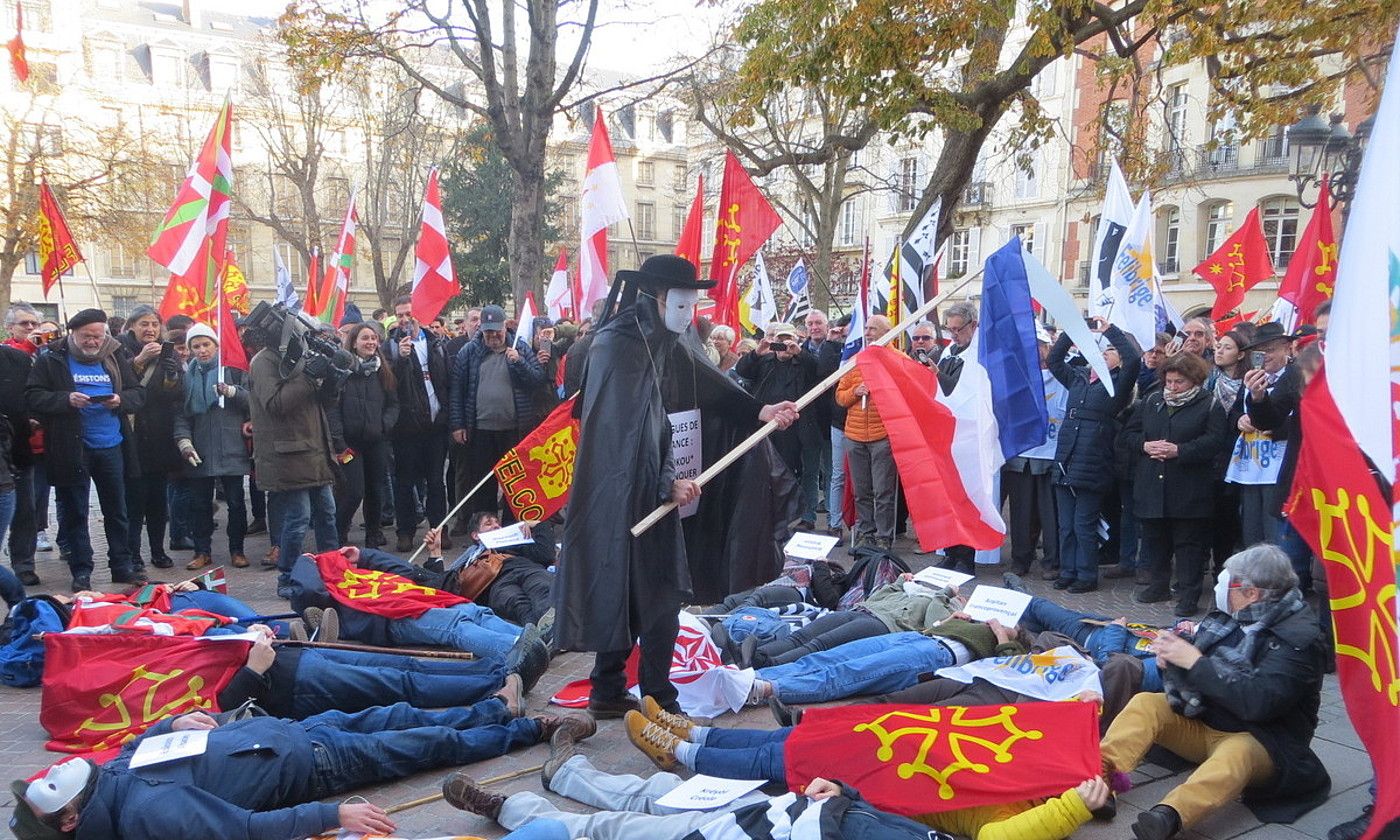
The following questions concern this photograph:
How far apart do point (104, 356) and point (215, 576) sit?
2.70 metres

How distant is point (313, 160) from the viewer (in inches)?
1320

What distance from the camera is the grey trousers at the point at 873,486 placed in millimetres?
9070

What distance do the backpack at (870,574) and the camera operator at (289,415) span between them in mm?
4131

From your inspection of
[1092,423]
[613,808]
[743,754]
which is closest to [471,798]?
[613,808]

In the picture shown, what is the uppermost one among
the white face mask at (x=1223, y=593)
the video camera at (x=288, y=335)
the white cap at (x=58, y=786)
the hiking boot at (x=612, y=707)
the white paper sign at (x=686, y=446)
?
the video camera at (x=288, y=335)

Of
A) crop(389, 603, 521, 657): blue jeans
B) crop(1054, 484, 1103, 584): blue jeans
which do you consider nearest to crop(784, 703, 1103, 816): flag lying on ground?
crop(389, 603, 521, 657): blue jeans

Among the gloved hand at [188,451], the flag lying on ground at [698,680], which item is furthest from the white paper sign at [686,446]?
the gloved hand at [188,451]

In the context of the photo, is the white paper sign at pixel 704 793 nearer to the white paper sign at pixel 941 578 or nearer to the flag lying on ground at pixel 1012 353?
the white paper sign at pixel 941 578

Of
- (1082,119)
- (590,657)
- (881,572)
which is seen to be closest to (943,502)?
(881,572)

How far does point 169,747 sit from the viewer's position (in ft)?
12.8

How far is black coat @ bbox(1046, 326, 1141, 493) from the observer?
7969 mm

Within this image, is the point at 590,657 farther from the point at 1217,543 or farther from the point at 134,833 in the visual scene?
the point at 1217,543

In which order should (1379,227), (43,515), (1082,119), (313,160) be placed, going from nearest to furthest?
1. (1379,227)
2. (43,515)
3. (313,160)
4. (1082,119)

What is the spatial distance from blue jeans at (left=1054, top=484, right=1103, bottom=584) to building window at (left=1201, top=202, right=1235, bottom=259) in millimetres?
29667
